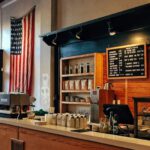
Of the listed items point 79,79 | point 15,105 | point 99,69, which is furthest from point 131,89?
point 15,105

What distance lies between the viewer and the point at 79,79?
5730 mm

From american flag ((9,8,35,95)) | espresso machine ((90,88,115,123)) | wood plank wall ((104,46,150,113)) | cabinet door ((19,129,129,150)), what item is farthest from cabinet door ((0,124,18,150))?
american flag ((9,8,35,95))

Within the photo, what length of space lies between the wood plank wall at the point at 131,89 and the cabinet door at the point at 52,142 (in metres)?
1.93

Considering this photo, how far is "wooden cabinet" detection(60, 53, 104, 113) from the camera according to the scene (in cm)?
520

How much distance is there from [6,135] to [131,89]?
6.99 feet

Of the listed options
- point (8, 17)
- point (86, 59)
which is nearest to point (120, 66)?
point (86, 59)

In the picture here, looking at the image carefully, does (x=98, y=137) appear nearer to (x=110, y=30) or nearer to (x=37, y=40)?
(x=110, y=30)

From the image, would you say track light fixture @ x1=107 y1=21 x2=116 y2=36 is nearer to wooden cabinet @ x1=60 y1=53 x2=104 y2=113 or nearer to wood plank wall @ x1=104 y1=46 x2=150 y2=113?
wooden cabinet @ x1=60 y1=53 x2=104 y2=113

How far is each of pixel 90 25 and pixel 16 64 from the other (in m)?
3.27

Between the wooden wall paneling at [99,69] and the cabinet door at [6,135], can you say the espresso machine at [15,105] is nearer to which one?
the cabinet door at [6,135]

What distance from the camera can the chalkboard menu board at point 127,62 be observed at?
451 centimetres

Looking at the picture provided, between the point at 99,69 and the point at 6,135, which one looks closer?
the point at 6,135

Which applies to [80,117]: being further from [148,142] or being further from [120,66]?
[120,66]

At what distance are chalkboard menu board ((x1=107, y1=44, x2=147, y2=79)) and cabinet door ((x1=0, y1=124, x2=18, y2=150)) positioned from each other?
6.89 feet
